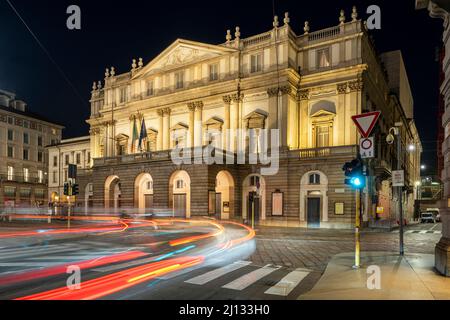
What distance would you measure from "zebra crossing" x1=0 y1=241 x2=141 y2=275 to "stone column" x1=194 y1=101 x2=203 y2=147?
25.0 m

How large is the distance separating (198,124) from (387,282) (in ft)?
113

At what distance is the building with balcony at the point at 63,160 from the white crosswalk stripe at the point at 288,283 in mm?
55757

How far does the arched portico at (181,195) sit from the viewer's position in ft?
130

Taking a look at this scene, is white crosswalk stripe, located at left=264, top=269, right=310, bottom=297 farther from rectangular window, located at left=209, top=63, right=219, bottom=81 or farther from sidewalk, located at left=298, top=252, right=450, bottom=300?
rectangular window, located at left=209, top=63, right=219, bottom=81

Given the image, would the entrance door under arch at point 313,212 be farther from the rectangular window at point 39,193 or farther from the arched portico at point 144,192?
the rectangular window at point 39,193

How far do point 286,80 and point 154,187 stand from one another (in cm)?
1789

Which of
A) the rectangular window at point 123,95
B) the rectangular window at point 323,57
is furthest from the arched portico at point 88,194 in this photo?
the rectangular window at point 323,57

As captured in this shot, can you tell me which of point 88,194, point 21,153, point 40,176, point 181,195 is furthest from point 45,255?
point 40,176

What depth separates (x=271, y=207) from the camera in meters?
36.0

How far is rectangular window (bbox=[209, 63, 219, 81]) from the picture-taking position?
41050 millimetres

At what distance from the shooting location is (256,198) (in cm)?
3719

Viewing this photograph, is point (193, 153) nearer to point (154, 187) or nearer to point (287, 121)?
point (154, 187)

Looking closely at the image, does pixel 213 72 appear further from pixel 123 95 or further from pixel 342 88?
pixel 123 95

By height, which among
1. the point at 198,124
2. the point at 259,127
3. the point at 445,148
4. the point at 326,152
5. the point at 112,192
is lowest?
the point at 112,192
